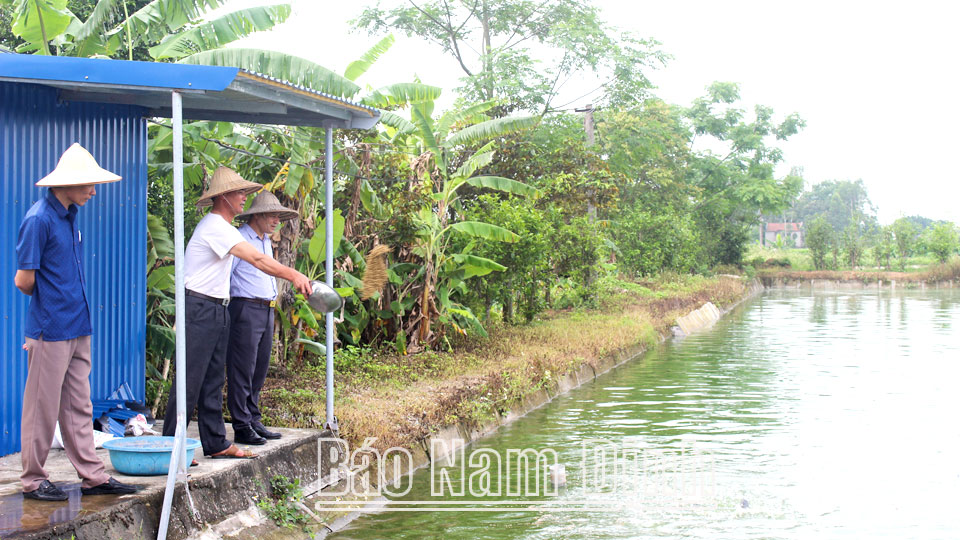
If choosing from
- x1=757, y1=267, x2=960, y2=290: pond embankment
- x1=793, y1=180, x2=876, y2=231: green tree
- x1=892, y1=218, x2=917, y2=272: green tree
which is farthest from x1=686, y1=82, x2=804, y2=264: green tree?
x1=793, y1=180, x2=876, y2=231: green tree

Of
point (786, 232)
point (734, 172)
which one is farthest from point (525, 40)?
point (786, 232)

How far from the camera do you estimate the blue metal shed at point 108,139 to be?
5.70m

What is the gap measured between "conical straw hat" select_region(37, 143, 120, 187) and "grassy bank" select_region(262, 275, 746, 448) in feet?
10.9

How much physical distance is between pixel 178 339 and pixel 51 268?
82 centimetres

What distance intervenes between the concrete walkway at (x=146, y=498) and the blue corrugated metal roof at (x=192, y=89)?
7.84 feet

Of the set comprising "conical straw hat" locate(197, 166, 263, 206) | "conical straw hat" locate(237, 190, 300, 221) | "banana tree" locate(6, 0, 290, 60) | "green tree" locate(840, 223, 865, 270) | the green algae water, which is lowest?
the green algae water

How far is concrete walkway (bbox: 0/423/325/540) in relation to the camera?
5.12 m

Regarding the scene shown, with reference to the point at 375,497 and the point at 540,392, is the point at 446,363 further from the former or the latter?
the point at 375,497

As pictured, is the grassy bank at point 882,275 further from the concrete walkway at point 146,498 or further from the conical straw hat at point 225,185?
the conical straw hat at point 225,185

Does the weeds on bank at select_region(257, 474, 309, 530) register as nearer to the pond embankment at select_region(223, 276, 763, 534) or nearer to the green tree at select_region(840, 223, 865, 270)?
the pond embankment at select_region(223, 276, 763, 534)

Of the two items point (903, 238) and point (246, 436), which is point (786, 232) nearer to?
point (903, 238)

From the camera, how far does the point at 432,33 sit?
3256 centimetres

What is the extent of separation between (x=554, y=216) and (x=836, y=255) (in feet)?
131

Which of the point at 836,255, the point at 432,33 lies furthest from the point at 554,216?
the point at 836,255
